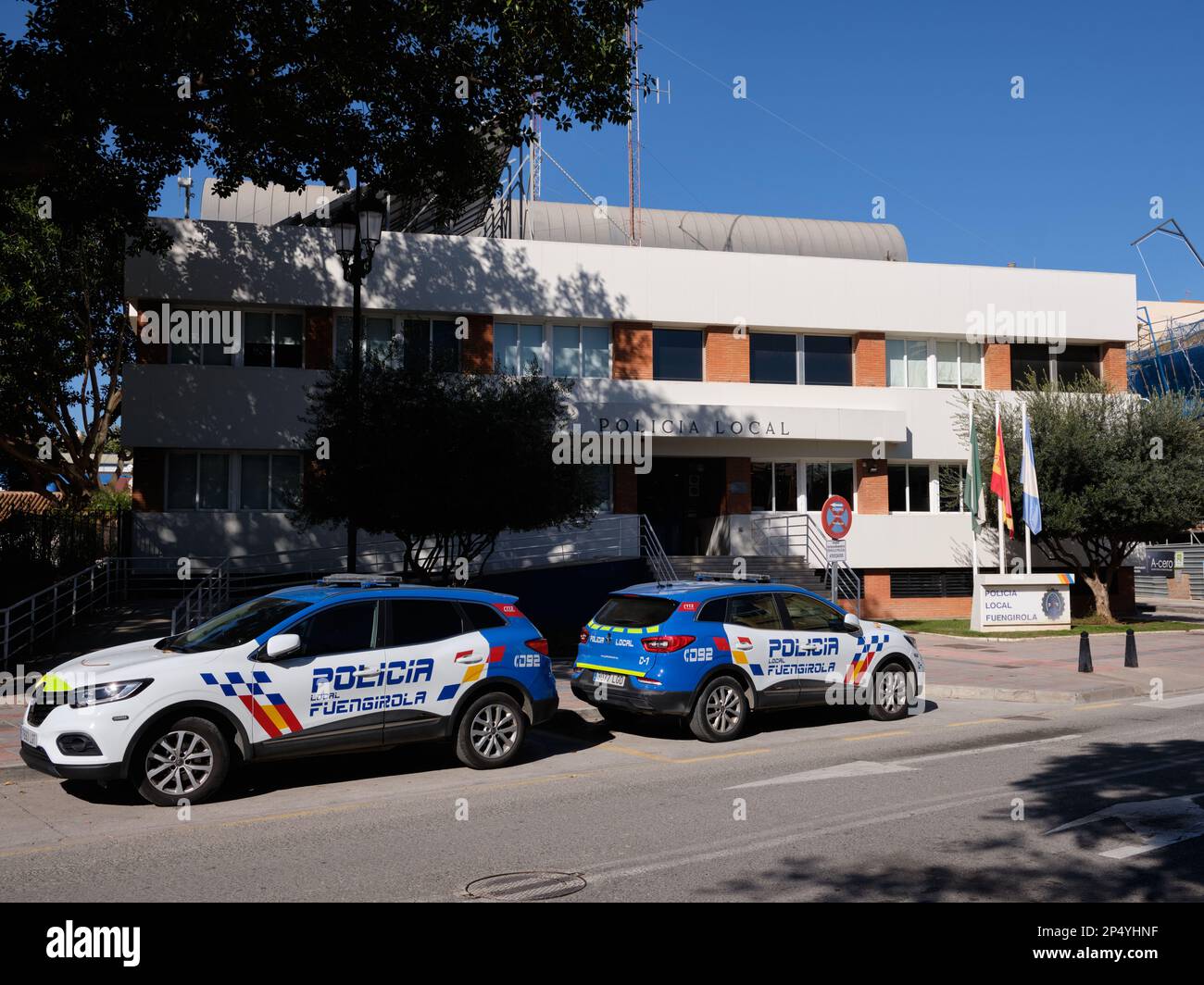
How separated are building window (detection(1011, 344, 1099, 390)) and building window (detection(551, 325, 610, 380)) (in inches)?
461

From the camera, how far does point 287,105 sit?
17.3m

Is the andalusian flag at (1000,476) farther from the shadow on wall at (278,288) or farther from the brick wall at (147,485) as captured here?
the brick wall at (147,485)

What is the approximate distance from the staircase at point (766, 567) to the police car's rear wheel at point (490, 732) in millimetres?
14789

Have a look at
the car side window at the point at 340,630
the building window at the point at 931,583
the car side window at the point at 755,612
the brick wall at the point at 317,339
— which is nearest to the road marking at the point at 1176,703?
the car side window at the point at 755,612

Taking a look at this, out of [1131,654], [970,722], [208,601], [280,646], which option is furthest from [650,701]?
[1131,654]

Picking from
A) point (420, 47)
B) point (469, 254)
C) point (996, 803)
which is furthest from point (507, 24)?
point (996, 803)

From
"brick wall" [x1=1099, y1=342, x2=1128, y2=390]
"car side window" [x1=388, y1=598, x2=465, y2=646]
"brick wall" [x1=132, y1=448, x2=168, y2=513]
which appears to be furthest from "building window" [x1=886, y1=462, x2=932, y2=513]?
"car side window" [x1=388, y1=598, x2=465, y2=646]

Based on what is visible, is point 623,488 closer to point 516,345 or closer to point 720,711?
point 516,345

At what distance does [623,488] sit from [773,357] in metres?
5.39

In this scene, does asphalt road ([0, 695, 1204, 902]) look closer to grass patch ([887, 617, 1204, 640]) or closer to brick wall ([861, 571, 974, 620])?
grass patch ([887, 617, 1204, 640])

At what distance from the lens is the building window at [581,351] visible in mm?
26781

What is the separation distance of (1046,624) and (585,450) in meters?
11.2
